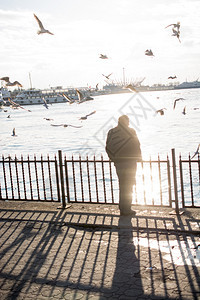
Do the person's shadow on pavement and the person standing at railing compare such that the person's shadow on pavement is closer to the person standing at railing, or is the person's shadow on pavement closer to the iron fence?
the person standing at railing

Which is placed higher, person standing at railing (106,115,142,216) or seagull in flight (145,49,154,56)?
seagull in flight (145,49,154,56)

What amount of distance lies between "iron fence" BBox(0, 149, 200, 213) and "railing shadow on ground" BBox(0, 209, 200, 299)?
3.13 feet

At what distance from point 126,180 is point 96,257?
2.20m

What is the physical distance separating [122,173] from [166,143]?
30.0m

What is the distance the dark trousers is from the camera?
7.59 meters

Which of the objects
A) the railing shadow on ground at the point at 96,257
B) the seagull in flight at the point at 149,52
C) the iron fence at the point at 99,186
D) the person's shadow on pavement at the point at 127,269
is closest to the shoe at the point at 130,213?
the railing shadow on ground at the point at 96,257

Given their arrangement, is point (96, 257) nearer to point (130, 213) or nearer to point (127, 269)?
point (127, 269)

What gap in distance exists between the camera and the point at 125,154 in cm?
750

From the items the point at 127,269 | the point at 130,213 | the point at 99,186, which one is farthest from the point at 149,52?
the point at 99,186

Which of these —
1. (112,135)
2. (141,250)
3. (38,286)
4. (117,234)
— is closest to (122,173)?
(112,135)

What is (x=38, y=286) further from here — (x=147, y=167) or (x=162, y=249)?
(x=147, y=167)

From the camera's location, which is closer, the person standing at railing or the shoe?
the person standing at railing

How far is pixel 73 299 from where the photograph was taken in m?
4.61

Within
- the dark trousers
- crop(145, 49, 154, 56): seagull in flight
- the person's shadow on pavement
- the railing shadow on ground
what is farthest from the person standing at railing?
crop(145, 49, 154, 56): seagull in flight
